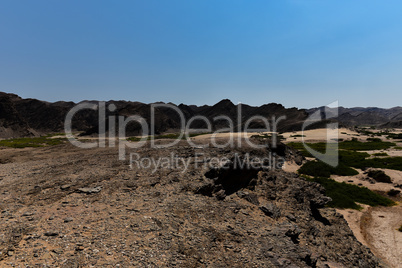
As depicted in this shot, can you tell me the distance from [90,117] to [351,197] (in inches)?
7608

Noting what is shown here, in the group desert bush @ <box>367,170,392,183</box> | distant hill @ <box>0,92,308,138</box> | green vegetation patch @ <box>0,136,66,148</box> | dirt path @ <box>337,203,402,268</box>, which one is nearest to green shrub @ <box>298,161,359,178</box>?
desert bush @ <box>367,170,392,183</box>

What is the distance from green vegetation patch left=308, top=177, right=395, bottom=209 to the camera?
22.4m

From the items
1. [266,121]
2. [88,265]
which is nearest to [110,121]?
[266,121]

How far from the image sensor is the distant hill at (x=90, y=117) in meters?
111

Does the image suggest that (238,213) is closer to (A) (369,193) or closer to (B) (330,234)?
(B) (330,234)

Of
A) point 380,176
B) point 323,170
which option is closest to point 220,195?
point 323,170

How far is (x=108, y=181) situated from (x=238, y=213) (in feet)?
29.6

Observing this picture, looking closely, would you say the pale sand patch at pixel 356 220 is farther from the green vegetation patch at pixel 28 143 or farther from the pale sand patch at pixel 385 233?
the green vegetation patch at pixel 28 143

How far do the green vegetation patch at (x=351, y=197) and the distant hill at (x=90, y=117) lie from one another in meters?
92.3

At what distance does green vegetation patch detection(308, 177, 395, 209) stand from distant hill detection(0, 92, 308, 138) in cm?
Answer: 9229

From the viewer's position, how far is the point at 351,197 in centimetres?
2423

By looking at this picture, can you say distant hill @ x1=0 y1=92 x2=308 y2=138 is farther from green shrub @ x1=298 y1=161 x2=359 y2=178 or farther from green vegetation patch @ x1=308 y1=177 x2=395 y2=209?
green vegetation patch @ x1=308 y1=177 x2=395 y2=209

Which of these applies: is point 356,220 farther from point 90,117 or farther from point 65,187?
point 90,117

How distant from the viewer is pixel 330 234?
1491cm
